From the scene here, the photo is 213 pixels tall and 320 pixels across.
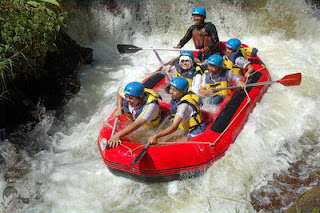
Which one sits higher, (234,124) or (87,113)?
(234,124)

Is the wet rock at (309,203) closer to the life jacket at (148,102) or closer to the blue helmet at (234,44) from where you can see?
the life jacket at (148,102)

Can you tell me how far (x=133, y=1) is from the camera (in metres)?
7.89

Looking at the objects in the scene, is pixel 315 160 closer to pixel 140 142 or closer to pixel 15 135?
pixel 140 142

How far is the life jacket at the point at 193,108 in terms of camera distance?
382cm

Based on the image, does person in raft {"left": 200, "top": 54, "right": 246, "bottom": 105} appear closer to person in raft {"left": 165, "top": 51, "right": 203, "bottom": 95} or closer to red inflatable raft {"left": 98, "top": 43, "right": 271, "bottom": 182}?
person in raft {"left": 165, "top": 51, "right": 203, "bottom": 95}

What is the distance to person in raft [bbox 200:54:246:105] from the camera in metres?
4.56

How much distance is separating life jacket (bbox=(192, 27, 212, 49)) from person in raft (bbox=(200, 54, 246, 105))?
3.29ft

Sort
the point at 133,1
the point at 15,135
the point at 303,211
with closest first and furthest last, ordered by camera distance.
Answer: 1. the point at 303,211
2. the point at 15,135
3. the point at 133,1

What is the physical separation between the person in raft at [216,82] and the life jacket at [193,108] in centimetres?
62

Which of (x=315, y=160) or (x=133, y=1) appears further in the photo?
(x=133, y=1)

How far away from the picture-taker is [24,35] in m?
4.15

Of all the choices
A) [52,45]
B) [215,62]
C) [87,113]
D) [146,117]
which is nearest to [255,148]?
[215,62]

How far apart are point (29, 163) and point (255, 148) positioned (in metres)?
2.94

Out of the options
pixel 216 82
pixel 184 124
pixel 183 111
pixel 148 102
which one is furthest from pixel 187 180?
pixel 216 82
